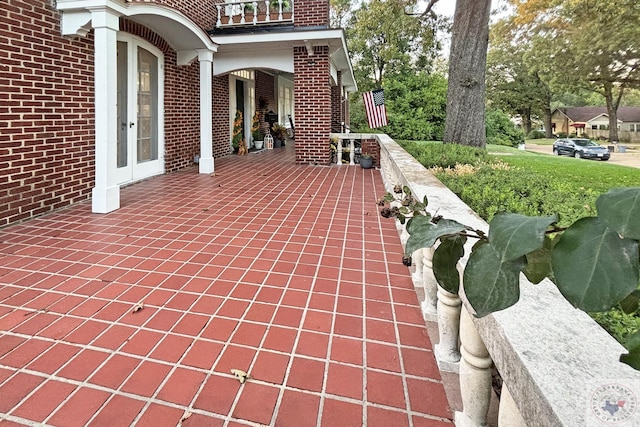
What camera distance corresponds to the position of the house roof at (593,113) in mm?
52312

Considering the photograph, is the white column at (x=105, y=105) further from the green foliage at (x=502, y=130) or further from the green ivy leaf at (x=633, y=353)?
the green foliage at (x=502, y=130)

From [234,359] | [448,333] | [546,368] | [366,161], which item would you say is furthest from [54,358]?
[366,161]

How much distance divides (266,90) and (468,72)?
320 inches

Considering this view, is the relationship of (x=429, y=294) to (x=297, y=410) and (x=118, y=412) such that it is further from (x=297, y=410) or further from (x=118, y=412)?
(x=118, y=412)

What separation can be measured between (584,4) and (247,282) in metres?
15.6

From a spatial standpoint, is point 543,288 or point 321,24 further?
point 321,24

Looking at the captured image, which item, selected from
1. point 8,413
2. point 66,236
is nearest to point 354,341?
point 8,413

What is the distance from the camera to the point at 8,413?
170 cm

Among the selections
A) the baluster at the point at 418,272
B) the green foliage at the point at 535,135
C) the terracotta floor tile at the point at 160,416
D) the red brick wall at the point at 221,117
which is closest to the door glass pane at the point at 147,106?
the red brick wall at the point at 221,117

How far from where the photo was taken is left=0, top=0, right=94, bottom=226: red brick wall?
418cm

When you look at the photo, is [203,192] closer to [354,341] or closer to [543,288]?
[354,341]

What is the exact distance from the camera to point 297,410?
1.76 m

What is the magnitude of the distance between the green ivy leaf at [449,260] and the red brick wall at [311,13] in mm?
8919

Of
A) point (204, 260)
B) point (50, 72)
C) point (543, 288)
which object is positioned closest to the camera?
point (543, 288)
